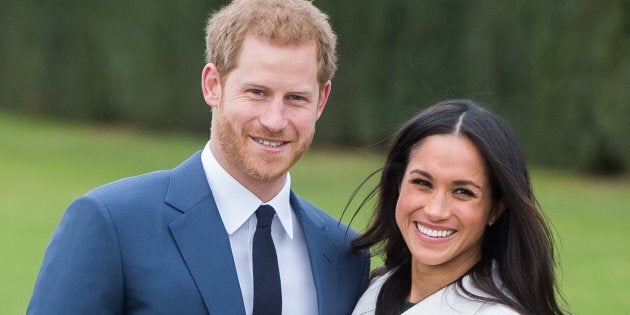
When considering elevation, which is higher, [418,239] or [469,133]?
[469,133]

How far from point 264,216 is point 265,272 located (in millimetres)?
191

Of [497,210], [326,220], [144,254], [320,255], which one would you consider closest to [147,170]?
[326,220]

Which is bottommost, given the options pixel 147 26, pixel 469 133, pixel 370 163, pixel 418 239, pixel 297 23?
pixel 370 163

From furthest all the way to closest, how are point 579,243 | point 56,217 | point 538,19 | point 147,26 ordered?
point 147,26, point 538,19, point 56,217, point 579,243

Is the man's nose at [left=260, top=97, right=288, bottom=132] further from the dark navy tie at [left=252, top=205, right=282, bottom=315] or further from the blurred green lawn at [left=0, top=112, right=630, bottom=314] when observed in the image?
the blurred green lawn at [left=0, top=112, right=630, bottom=314]

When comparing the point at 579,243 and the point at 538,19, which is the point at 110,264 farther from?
the point at 538,19

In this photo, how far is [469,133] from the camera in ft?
12.5

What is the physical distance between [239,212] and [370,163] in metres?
12.4

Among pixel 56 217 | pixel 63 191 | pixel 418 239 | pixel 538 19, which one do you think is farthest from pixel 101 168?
pixel 418 239

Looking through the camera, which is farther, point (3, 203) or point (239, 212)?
point (3, 203)

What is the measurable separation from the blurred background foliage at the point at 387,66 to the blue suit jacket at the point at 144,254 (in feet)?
24.2

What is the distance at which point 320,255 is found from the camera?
3.90 metres

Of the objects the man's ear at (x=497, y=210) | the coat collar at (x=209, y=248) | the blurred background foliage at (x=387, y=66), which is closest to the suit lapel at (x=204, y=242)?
the coat collar at (x=209, y=248)

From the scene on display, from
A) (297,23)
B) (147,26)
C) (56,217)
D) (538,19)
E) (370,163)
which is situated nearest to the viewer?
(297,23)
